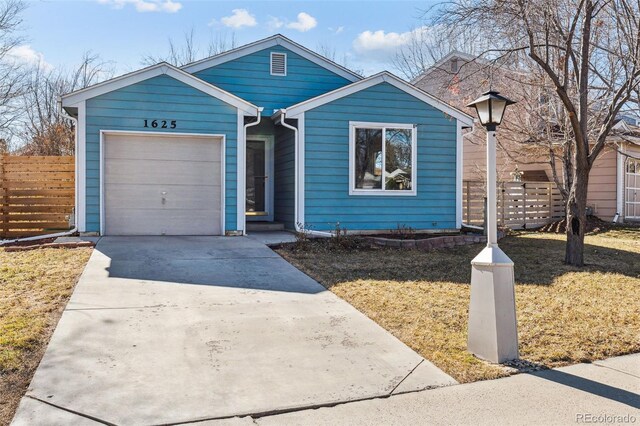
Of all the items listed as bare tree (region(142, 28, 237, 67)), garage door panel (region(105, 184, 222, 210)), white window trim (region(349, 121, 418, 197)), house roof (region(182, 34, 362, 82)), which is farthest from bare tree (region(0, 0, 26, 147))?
white window trim (region(349, 121, 418, 197))

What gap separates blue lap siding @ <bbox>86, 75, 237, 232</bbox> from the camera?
406 inches

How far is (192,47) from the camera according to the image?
2819cm

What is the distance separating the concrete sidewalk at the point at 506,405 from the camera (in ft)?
11.0

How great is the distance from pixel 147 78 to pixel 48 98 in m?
15.3

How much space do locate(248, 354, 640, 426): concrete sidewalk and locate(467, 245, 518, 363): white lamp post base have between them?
1.08ft

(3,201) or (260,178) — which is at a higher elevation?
(260,178)

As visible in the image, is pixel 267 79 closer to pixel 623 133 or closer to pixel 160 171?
pixel 160 171

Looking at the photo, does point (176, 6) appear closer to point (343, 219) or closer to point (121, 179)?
point (121, 179)

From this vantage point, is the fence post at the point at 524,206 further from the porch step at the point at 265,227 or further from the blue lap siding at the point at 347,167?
Result: the porch step at the point at 265,227

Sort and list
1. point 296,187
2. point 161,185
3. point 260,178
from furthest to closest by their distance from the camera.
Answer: point 260,178 < point 296,187 < point 161,185

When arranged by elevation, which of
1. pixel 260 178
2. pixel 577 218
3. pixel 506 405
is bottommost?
pixel 506 405

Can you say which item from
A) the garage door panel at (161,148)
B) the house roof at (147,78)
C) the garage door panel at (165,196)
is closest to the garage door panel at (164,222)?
the garage door panel at (165,196)

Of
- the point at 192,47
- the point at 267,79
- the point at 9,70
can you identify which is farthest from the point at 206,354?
the point at 192,47

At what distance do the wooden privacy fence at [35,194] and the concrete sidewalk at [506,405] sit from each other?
953 cm
